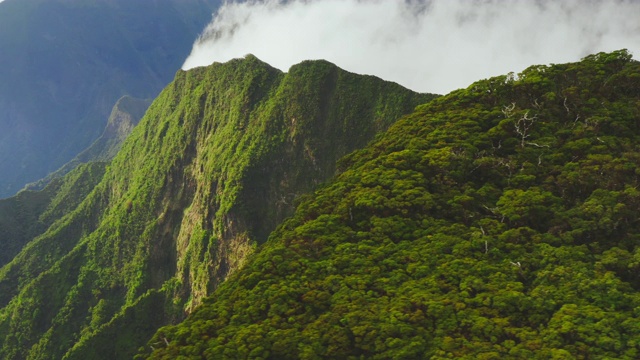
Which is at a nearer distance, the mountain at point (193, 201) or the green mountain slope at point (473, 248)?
the green mountain slope at point (473, 248)

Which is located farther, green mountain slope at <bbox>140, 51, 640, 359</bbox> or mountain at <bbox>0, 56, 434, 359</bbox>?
mountain at <bbox>0, 56, 434, 359</bbox>

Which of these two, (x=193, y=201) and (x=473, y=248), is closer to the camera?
(x=473, y=248)

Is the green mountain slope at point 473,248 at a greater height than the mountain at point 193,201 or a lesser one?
lesser

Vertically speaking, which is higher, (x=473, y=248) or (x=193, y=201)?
(x=193, y=201)

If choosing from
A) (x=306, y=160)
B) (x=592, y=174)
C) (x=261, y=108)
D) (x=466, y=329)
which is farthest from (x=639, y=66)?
(x=261, y=108)

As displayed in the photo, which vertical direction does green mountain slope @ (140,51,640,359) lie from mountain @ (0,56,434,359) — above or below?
below
